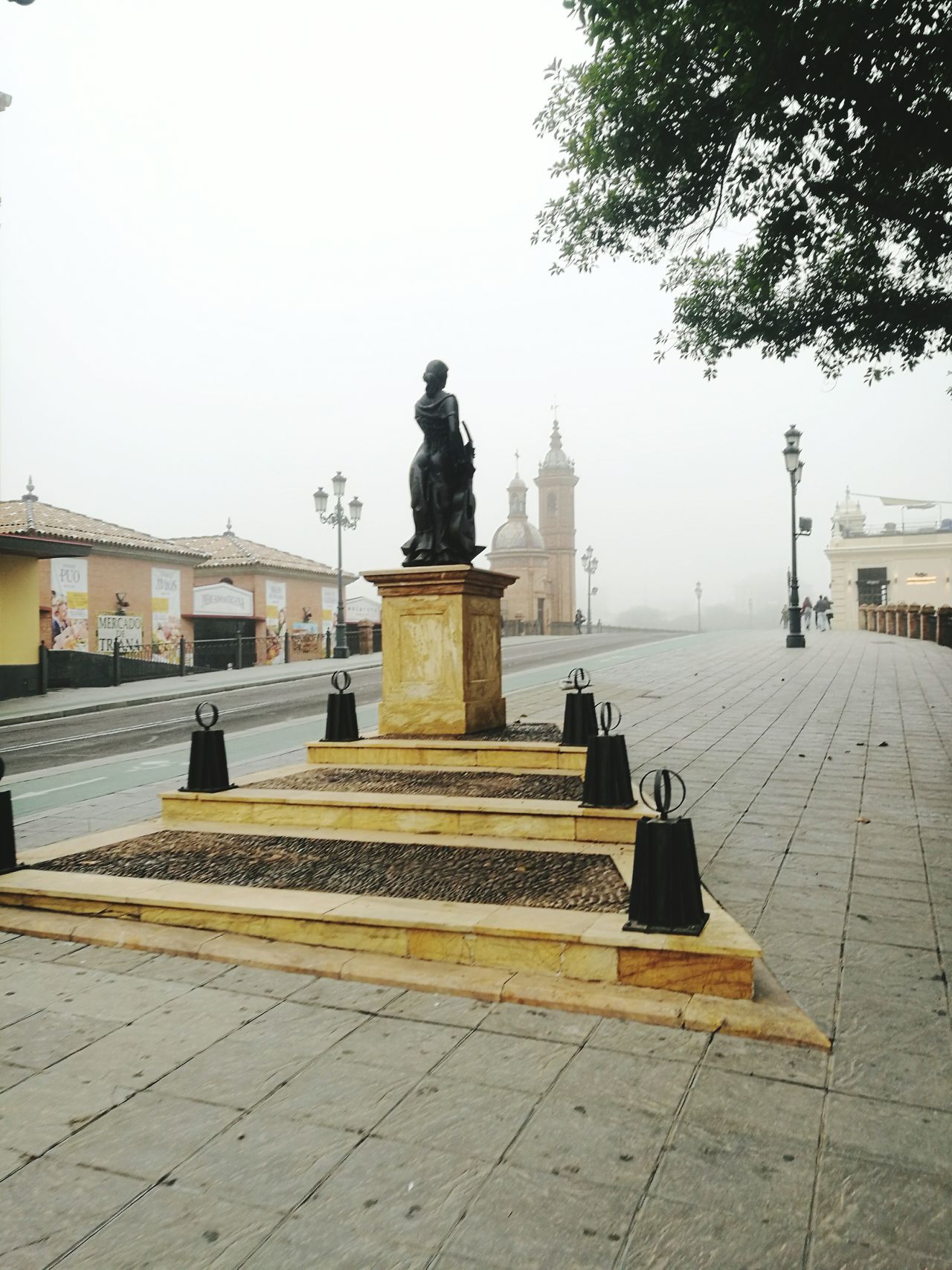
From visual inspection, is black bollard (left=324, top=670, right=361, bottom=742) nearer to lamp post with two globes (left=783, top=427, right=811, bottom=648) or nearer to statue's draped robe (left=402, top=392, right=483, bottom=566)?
statue's draped robe (left=402, top=392, right=483, bottom=566)

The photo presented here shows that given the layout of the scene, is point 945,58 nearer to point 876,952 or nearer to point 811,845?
point 811,845

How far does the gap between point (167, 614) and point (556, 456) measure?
2759 inches

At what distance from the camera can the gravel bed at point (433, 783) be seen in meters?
6.07

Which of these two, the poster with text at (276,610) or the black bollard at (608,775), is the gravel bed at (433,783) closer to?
the black bollard at (608,775)

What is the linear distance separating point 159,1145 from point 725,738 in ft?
27.4

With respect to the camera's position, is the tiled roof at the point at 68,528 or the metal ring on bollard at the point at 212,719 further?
the tiled roof at the point at 68,528

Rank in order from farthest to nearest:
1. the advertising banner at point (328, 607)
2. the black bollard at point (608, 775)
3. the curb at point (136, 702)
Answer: the advertising banner at point (328, 607)
the curb at point (136, 702)
the black bollard at point (608, 775)

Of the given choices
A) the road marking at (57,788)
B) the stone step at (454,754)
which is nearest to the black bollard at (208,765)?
→ the stone step at (454,754)

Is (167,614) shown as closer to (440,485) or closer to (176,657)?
(176,657)

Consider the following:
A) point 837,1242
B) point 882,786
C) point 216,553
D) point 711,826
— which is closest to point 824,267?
point 882,786

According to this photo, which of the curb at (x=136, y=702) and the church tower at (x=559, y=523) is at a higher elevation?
the church tower at (x=559, y=523)

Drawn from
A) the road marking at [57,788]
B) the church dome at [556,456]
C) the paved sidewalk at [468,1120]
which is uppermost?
the church dome at [556,456]

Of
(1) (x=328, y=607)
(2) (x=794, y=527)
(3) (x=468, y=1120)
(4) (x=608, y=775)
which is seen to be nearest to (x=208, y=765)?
(4) (x=608, y=775)

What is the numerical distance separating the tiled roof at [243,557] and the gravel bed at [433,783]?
98.1ft
